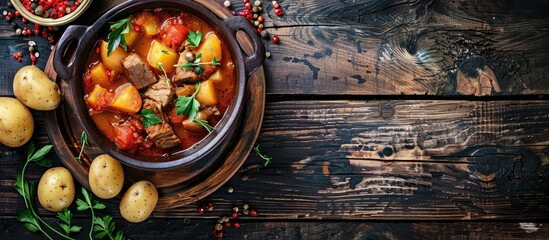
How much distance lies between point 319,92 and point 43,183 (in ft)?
3.74

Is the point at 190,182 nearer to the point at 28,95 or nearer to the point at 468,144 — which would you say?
the point at 28,95

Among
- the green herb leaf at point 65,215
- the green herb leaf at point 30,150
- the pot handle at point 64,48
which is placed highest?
the pot handle at point 64,48

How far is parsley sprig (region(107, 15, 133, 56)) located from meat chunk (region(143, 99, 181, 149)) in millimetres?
231

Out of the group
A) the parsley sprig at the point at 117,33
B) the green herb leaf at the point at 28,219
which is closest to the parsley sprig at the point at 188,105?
the parsley sprig at the point at 117,33

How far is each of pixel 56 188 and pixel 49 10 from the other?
69 cm

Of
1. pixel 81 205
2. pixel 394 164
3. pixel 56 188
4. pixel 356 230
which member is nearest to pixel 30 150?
pixel 56 188

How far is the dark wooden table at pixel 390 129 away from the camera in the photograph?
9.09 feet

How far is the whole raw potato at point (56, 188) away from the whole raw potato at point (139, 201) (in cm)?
22

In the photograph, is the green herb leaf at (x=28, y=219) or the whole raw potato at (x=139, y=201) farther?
the green herb leaf at (x=28, y=219)

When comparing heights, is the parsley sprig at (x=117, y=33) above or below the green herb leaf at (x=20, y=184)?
above

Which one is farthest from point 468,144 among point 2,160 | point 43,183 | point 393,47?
point 2,160

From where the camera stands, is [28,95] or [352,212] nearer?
[28,95]

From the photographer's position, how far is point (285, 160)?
280cm

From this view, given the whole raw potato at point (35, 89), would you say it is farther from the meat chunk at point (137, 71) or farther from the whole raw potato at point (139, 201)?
the whole raw potato at point (139, 201)
